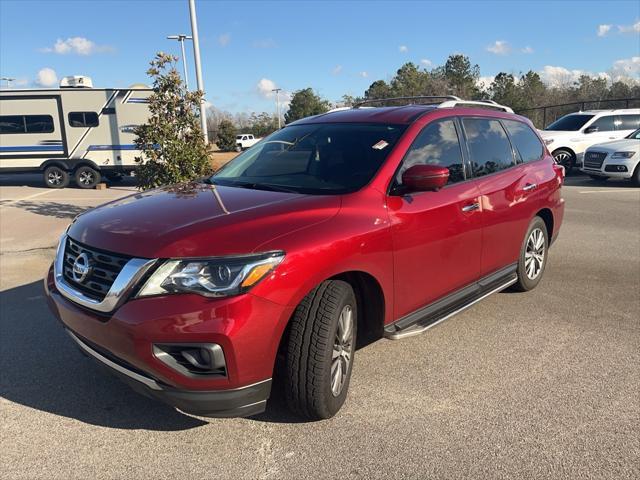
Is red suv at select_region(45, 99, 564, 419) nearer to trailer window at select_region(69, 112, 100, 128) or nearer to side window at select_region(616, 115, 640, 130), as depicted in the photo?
trailer window at select_region(69, 112, 100, 128)

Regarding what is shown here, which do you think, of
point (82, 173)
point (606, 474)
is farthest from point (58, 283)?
point (82, 173)

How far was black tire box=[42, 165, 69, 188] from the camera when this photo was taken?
1680 cm

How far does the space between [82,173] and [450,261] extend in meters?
16.0

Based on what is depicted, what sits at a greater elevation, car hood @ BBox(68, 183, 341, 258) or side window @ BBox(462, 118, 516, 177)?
side window @ BBox(462, 118, 516, 177)

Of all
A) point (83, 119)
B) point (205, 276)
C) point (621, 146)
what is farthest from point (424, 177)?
point (83, 119)

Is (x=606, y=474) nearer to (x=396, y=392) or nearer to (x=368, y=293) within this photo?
(x=396, y=392)

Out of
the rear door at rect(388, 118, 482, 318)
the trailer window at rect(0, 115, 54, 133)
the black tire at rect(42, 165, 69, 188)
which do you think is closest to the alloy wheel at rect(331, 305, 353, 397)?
the rear door at rect(388, 118, 482, 318)

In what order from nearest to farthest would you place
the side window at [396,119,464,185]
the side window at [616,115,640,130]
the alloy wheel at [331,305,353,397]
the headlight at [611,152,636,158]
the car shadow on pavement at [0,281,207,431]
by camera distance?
1. the alloy wheel at [331,305,353,397]
2. the car shadow on pavement at [0,281,207,431]
3. the side window at [396,119,464,185]
4. the headlight at [611,152,636,158]
5. the side window at [616,115,640,130]

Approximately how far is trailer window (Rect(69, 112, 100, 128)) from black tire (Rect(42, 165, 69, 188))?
62.2 inches

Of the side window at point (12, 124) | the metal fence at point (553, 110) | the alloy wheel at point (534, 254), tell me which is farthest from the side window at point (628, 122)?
the side window at point (12, 124)

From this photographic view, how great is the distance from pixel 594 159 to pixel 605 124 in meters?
3.08

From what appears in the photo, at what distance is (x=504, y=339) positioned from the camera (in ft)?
13.8

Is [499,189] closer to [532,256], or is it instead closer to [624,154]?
[532,256]

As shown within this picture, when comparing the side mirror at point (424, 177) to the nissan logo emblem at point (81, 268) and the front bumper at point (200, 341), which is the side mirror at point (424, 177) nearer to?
the front bumper at point (200, 341)
